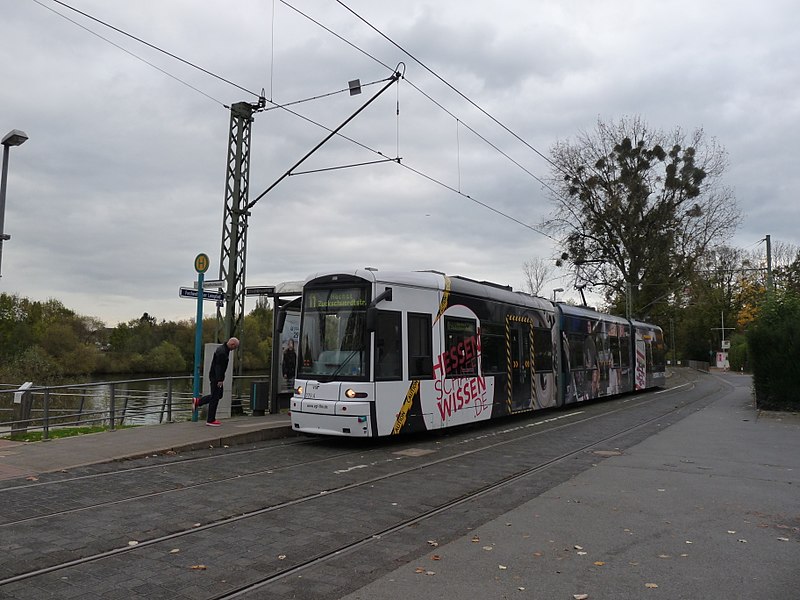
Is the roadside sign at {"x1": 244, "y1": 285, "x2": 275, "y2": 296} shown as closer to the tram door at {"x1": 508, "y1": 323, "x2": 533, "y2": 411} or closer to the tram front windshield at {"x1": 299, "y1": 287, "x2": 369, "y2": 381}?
the tram front windshield at {"x1": 299, "y1": 287, "x2": 369, "y2": 381}

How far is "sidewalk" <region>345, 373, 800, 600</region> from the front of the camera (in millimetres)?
4648

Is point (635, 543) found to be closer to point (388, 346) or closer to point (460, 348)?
point (388, 346)

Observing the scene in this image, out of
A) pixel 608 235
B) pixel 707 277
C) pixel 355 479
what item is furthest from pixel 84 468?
pixel 707 277

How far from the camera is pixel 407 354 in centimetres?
1175

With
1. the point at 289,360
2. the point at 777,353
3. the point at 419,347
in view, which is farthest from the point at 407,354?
the point at 777,353

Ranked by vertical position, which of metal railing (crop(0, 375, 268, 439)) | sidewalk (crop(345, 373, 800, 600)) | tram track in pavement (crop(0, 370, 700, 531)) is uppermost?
metal railing (crop(0, 375, 268, 439))

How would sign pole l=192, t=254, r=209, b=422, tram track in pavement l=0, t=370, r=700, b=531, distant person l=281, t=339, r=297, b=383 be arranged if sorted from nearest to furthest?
tram track in pavement l=0, t=370, r=700, b=531 < sign pole l=192, t=254, r=209, b=422 < distant person l=281, t=339, r=297, b=383

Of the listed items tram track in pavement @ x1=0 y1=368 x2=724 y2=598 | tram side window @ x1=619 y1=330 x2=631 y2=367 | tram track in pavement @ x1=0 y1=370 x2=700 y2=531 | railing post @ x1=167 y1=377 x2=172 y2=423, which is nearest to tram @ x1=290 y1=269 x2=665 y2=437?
tram track in pavement @ x1=0 y1=370 x2=700 y2=531

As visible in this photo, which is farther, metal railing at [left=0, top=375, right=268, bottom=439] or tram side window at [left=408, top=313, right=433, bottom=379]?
metal railing at [left=0, top=375, right=268, bottom=439]

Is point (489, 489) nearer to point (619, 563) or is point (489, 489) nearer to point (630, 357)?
point (619, 563)

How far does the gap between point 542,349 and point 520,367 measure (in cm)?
174

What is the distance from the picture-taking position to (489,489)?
8.14 m

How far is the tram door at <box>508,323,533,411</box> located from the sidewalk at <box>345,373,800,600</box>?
5.64m

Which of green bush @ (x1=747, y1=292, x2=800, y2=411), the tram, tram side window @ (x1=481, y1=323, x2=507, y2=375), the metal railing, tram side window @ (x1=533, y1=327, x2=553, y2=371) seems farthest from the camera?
green bush @ (x1=747, y1=292, x2=800, y2=411)
